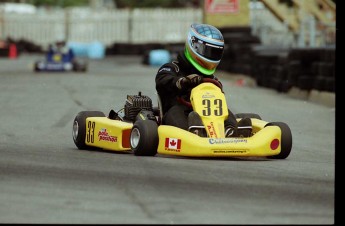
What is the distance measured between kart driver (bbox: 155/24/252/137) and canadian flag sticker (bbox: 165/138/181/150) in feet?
1.21

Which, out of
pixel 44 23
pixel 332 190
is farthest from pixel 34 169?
pixel 44 23

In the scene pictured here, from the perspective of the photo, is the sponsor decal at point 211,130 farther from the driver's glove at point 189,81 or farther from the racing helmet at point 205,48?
the racing helmet at point 205,48

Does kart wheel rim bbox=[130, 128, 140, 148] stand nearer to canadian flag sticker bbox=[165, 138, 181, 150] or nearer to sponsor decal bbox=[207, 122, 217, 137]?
canadian flag sticker bbox=[165, 138, 181, 150]

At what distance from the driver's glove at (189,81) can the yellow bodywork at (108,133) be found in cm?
57

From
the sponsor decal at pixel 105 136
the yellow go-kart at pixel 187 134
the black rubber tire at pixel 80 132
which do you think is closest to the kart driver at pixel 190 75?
the yellow go-kart at pixel 187 134

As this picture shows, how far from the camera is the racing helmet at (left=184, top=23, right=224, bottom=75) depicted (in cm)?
986

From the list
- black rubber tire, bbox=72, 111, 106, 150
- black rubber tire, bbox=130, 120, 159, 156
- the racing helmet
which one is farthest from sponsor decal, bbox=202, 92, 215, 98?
black rubber tire, bbox=72, 111, 106, 150

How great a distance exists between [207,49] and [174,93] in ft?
1.64

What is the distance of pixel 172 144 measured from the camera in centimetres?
914

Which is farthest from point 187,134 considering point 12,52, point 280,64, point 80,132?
point 12,52

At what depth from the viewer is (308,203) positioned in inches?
259

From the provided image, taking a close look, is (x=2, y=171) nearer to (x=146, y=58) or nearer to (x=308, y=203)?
(x=308, y=203)

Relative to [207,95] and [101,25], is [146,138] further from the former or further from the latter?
[101,25]

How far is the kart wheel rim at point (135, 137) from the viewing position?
9297mm
